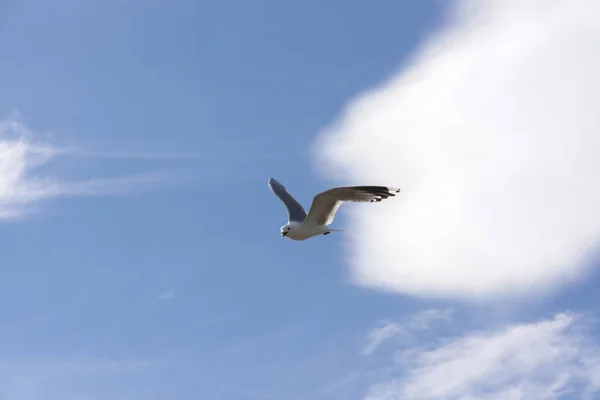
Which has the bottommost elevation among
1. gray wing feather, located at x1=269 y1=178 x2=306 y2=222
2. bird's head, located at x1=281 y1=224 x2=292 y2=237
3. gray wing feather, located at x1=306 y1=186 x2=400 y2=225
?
gray wing feather, located at x1=306 y1=186 x2=400 y2=225

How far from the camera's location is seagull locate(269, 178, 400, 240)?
2564cm

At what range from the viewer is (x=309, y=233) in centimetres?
2839

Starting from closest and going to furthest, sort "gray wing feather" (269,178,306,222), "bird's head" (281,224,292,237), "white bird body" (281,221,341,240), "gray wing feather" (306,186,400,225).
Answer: "gray wing feather" (306,186,400,225), "white bird body" (281,221,341,240), "bird's head" (281,224,292,237), "gray wing feather" (269,178,306,222)

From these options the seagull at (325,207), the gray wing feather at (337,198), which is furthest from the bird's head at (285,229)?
the gray wing feather at (337,198)

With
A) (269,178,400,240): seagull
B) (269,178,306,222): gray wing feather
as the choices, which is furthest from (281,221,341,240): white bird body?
(269,178,306,222): gray wing feather

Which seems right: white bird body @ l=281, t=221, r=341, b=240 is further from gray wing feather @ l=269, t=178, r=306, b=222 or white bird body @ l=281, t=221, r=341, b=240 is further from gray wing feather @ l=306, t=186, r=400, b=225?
gray wing feather @ l=269, t=178, r=306, b=222

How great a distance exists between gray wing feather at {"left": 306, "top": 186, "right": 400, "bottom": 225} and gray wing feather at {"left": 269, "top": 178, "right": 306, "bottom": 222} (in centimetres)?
307

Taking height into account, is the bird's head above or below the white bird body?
above

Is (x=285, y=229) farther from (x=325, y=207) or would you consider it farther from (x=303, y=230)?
(x=325, y=207)

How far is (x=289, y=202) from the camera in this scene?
32875 millimetres

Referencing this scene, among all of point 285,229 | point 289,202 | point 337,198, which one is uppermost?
point 289,202

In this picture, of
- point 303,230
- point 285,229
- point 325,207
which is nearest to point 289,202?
point 285,229

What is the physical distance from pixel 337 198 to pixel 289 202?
248 inches

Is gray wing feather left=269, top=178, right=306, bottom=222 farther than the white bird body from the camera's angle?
Yes
